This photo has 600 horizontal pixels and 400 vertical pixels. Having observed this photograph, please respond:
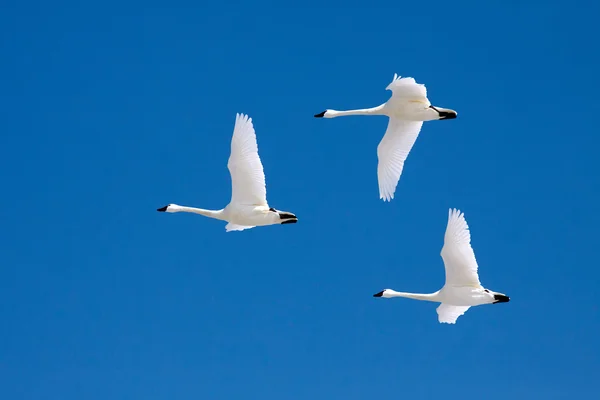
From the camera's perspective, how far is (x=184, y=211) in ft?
177

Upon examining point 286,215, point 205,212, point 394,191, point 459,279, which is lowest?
point 459,279

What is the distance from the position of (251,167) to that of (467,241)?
741 cm

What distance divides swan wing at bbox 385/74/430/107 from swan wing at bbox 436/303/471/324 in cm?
687

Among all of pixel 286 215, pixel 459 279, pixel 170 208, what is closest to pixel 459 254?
pixel 459 279

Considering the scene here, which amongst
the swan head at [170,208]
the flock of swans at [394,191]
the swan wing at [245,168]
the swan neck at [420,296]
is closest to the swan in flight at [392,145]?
the flock of swans at [394,191]

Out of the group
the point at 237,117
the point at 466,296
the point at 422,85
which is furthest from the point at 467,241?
the point at 237,117

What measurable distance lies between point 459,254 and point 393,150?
515 cm

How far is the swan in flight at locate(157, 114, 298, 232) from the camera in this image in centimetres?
4853

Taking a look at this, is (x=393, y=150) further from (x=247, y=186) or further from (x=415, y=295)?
(x=247, y=186)

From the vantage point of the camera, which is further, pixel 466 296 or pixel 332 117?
pixel 332 117

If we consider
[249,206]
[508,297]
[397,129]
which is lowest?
[508,297]

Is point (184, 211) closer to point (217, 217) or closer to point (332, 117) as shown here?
point (217, 217)

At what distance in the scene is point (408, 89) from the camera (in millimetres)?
49469

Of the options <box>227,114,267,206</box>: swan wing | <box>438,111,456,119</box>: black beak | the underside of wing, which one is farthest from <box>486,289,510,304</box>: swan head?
<box>227,114,267,206</box>: swan wing
